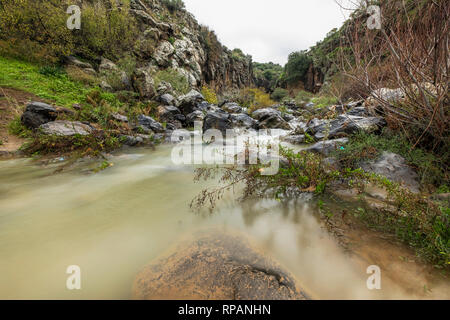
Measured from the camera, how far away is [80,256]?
132 cm

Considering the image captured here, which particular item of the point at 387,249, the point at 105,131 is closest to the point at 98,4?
the point at 105,131

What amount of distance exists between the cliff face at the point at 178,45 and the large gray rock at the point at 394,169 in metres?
16.3

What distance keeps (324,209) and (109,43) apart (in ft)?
56.2

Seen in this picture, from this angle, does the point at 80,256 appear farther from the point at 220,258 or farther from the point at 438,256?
the point at 438,256

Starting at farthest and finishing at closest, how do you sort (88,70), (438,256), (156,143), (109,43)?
1. (109,43)
2. (88,70)
3. (156,143)
4. (438,256)

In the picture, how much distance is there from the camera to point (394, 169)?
2359 mm

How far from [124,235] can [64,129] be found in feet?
14.4

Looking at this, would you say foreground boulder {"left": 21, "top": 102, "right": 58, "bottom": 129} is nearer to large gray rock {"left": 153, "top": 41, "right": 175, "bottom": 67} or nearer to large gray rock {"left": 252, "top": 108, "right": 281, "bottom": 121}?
large gray rock {"left": 252, "top": 108, "right": 281, "bottom": 121}

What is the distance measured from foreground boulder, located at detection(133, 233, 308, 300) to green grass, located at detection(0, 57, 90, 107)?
7.85 meters

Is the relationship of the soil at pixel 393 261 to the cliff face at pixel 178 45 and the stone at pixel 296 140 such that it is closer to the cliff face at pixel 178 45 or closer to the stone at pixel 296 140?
the stone at pixel 296 140

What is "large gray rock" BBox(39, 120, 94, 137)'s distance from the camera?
13.8 feet

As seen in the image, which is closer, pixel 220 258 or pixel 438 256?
pixel 438 256

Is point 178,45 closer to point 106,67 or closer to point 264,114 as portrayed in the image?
point 106,67

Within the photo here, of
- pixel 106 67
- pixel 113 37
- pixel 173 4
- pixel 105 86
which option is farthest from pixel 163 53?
pixel 173 4
